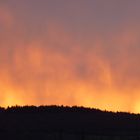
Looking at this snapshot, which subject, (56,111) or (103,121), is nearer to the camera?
(103,121)

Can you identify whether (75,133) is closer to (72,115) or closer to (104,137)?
(104,137)

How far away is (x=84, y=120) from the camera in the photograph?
51.0 metres

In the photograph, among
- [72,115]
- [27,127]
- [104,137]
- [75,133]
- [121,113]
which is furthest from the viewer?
[121,113]

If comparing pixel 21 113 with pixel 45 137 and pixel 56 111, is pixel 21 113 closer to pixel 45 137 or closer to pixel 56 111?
pixel 56 111

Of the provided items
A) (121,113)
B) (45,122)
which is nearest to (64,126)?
(45,122)

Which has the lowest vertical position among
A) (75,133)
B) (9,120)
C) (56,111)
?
(75,133)

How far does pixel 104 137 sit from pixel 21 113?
1413cm

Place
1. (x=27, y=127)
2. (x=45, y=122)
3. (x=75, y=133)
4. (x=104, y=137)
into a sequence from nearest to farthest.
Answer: (x=75, y=133), (x=104, y=137), (x=27, y=127), (x=45, y=122)

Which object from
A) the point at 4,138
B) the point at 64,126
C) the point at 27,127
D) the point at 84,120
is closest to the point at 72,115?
the point at 84,120

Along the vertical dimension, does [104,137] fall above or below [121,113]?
below

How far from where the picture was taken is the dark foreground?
4078cm

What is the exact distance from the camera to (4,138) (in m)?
40.9

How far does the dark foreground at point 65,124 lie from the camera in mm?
40781

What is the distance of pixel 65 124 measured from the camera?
1909 inches
